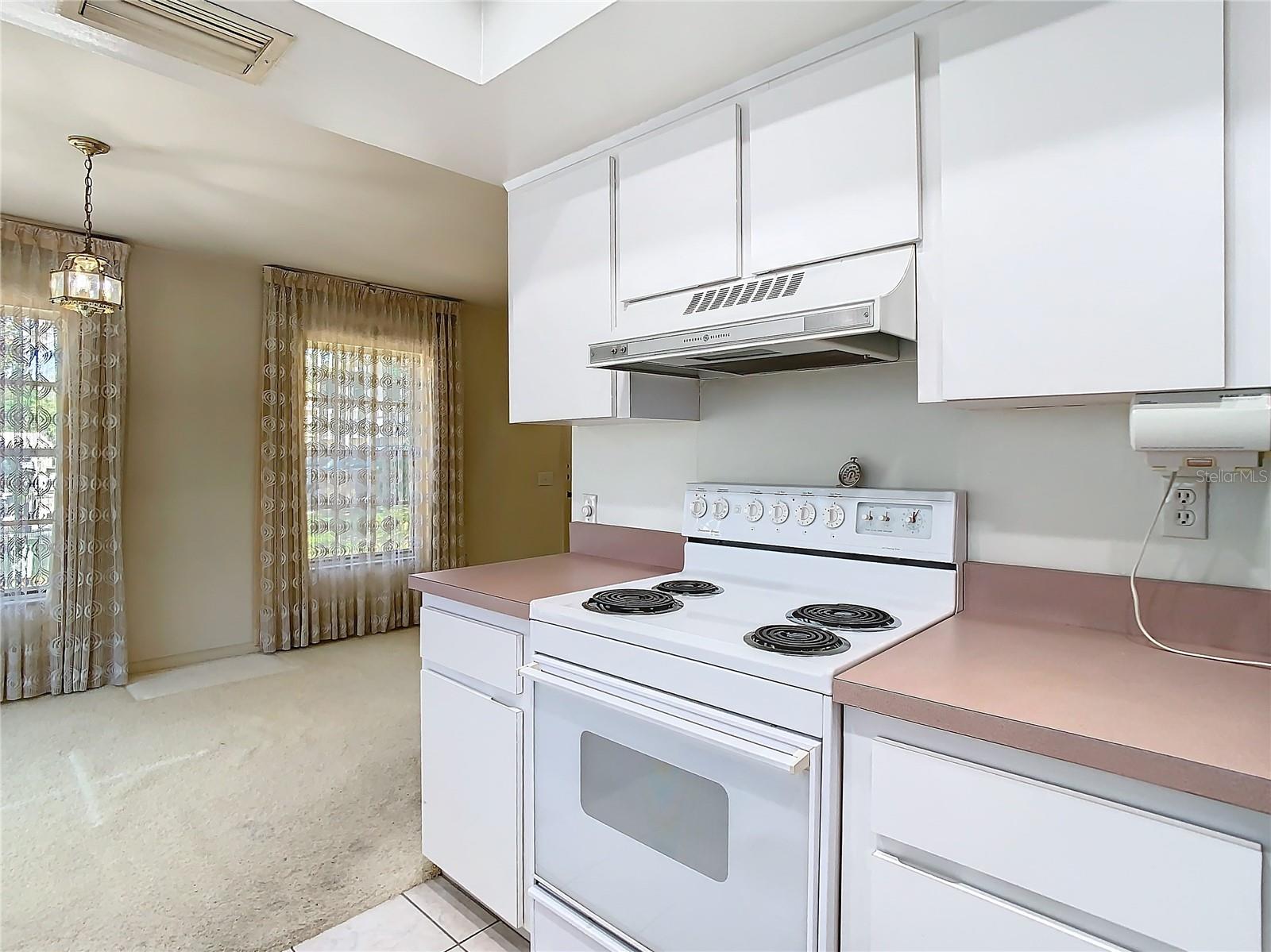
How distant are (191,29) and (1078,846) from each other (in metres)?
2.18

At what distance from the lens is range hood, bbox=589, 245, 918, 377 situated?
1350mm

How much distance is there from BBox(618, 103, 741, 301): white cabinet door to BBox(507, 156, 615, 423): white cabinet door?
8 cm

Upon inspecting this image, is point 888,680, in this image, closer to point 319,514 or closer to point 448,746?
point 448,746

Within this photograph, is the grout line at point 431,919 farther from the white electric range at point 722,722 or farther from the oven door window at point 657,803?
the oven door window at point 657,803

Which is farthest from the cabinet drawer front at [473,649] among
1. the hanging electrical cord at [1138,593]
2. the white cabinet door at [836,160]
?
the hanging electrical cord at [1138,593]

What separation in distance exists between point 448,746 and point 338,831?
0.79 meters

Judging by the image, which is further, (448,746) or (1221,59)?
(448,746)

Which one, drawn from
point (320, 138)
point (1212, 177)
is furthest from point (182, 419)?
point (1212, 177)

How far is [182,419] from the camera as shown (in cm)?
418

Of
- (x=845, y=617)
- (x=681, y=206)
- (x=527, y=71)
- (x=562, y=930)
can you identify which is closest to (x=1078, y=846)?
(x=845, y=617)

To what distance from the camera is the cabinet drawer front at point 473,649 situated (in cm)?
170

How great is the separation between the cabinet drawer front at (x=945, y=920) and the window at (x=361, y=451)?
173 inches

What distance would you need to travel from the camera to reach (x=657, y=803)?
4.42 feet

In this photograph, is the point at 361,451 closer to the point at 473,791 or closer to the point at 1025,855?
the point at 473,791
